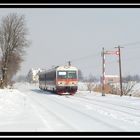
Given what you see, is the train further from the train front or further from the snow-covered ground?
the snow-covered ground

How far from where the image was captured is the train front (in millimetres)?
46594

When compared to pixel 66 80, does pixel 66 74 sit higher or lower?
higher

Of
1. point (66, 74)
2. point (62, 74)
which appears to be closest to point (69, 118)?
point (62, 74)

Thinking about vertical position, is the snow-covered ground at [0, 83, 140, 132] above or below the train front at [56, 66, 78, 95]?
below

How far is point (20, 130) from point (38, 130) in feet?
1.87

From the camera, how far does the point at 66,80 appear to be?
47.0 metres

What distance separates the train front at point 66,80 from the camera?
1834 inches

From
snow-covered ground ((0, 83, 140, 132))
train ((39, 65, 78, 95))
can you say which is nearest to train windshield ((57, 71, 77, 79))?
train ((39, 65, 78, 95))

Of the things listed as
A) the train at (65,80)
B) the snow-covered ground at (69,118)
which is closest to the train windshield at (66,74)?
the train at (65,80)

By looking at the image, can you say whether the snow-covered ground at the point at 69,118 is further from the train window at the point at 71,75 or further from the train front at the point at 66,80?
the train window at the point at 71,75

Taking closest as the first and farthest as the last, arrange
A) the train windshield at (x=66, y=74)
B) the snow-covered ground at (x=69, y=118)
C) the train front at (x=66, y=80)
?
the snow-covered ground at (x=69, y=118) < the train front at (x=66, y=80) < the train windshield at (x=66, y=74)

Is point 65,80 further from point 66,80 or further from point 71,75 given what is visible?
point 71,75
